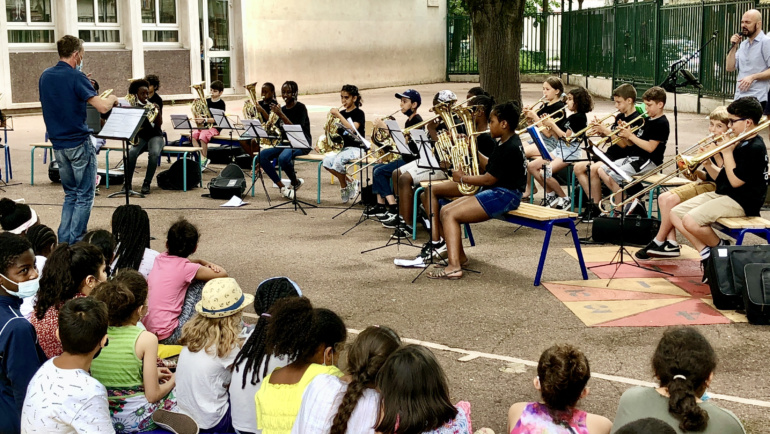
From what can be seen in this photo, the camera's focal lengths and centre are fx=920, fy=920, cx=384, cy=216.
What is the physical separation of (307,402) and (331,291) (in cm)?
377

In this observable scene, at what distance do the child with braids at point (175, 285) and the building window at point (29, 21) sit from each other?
637 inches

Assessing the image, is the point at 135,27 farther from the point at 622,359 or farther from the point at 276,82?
the point at 622,359

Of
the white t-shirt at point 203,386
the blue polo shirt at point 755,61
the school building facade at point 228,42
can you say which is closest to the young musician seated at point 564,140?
the blue polo shirt at point 755,61

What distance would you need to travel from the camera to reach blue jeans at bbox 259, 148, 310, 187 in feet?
37.0

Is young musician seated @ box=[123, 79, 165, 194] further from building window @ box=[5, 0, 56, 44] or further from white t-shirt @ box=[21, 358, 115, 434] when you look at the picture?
building window @ box=[5, 0, 56, 44]

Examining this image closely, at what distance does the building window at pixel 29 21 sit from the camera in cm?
2000

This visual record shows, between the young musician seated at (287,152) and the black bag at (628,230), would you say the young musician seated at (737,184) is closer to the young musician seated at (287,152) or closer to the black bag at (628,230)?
the black bag at (628,230)

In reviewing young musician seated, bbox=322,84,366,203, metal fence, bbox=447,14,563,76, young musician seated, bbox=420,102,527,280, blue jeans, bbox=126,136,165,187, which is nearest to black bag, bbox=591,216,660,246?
young musician seated, bbox=420,102,527,280

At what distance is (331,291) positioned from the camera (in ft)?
24.4

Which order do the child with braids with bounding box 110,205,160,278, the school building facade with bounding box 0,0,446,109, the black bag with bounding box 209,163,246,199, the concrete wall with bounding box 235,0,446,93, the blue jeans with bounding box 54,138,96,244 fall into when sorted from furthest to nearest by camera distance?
1. the concrete wall with bounding box 235,0,446,93
2. the school building facade with bounding box 0,0,446,109
3. the black bag with bounding box 209,163,246,199
4. the blue jeans with bounding box 54,138,96,244
5. the child with braids with bounding box 110,205,160,278

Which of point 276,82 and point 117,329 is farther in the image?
point 276,82

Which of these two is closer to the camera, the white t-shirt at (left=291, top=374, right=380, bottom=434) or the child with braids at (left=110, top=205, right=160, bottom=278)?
the white t-shirt at (left=291, top=374, right=380, bottom=434)

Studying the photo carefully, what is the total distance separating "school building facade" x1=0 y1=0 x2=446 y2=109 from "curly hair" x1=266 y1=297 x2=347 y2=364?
17.7m

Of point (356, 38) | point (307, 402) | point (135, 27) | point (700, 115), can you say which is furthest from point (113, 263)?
point (356, 38)
